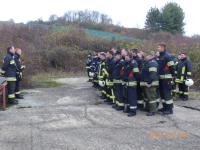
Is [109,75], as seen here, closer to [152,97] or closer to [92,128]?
[152,97]

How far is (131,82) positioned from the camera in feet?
35.8

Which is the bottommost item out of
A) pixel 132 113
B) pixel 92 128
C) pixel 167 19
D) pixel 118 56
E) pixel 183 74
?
pixel 92 128

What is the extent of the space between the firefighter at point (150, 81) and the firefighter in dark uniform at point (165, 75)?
184 millimetres

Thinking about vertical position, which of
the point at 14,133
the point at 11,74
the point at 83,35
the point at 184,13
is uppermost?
the point at 184,13

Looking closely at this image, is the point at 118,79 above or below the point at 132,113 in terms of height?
above

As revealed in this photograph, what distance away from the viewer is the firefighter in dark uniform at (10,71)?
1305 centimetres

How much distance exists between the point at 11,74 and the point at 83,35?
20.3 meters

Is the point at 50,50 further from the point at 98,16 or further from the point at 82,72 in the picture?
the point at 98,16

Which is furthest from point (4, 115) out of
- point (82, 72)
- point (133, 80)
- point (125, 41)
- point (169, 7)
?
point (169, 7)

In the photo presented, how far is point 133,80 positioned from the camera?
10.9 metres

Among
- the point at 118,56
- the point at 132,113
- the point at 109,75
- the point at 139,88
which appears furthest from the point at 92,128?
the point at 109,75

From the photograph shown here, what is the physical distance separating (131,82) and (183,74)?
3460 mm

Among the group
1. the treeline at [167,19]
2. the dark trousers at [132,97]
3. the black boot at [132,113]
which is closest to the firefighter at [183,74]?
the dark trousers at [132,97]

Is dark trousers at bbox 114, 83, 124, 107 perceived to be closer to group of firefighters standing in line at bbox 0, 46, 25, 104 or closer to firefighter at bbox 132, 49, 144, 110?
firefighter at bbox 132, 49, 144, 110
